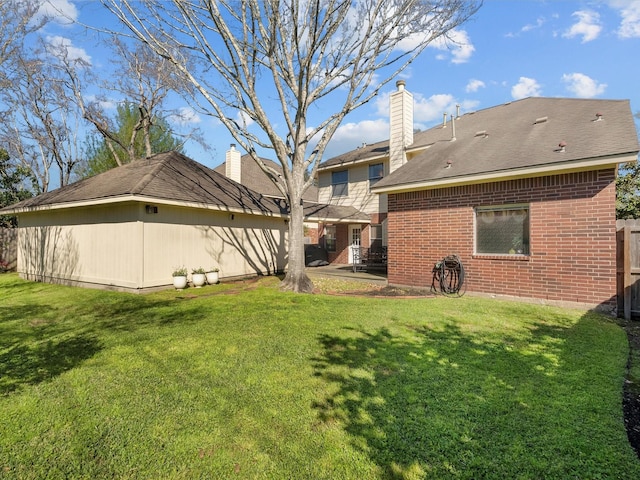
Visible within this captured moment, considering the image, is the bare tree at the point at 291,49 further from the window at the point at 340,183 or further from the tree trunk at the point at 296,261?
the window at the point at 340,183

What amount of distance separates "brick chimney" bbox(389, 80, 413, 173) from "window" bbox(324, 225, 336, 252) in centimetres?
507

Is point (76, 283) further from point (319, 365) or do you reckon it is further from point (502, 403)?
point (502, 403)

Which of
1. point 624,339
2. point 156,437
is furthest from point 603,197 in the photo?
point 156,437

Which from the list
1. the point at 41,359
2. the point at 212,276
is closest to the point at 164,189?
the point at 212,276

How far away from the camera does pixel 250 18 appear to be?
9.28m

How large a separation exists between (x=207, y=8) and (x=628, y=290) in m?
11.7

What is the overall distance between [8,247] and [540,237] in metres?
21.2

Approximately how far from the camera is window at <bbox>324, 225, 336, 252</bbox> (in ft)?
60.5

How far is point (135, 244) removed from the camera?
9.13 metres

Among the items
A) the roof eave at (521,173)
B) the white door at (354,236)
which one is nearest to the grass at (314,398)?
the roof eave at (521,173)

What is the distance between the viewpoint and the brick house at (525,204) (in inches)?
270

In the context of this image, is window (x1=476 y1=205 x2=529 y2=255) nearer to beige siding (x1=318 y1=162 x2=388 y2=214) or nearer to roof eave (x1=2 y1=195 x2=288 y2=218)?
roof eave (x1=2 y1=195 x2=288 y2=218)

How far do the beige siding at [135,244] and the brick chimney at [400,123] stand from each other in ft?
21.1

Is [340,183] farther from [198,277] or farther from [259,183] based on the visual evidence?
[198,277]
